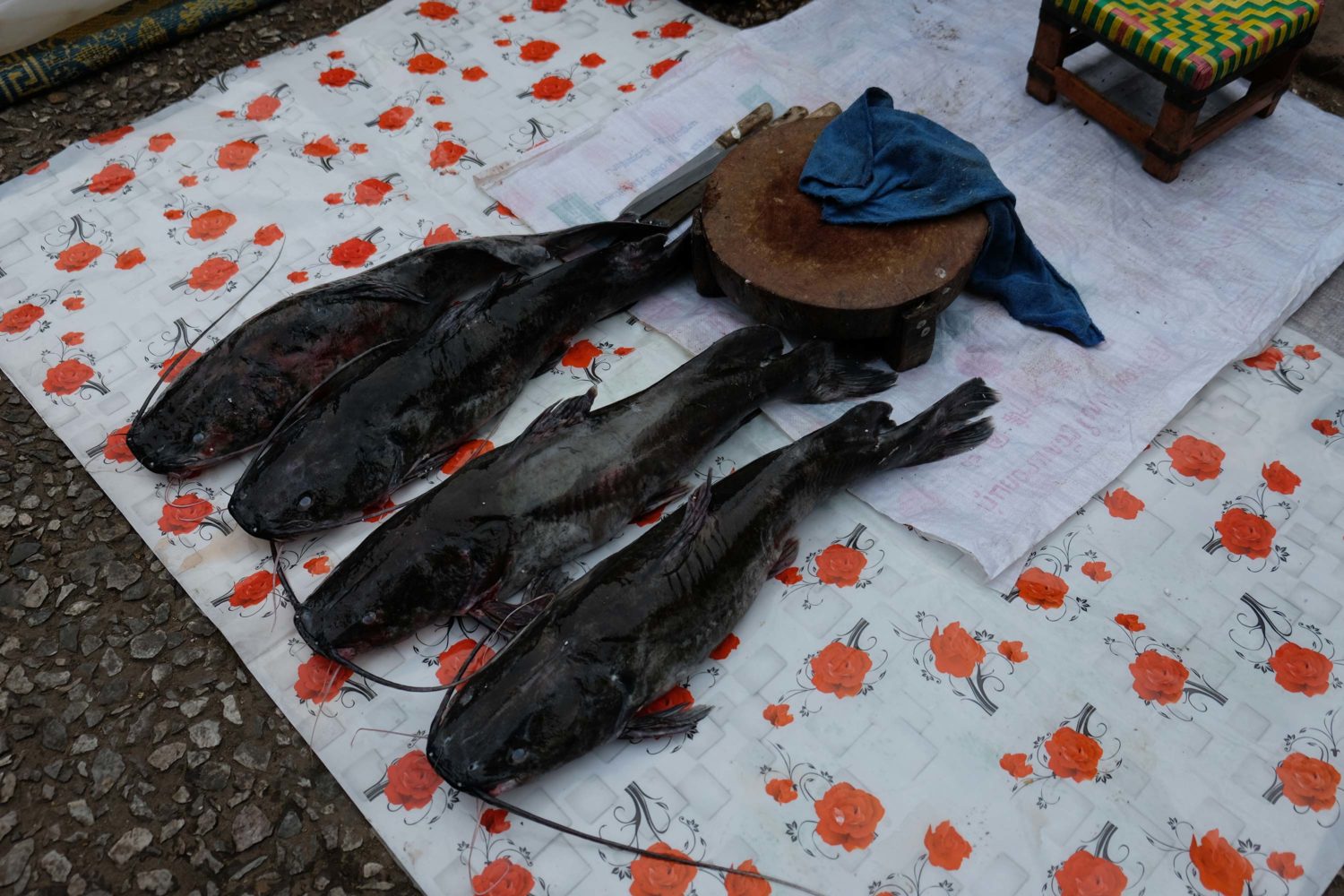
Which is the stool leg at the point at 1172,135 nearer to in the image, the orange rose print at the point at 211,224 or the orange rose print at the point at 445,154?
the orange rose print at the point at 445,154

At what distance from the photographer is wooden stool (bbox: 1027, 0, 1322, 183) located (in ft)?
12.3

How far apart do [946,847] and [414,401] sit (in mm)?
2079

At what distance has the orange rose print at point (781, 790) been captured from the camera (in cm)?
270

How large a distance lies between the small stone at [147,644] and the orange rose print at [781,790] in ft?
6.24

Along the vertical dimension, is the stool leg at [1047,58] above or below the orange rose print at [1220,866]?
above

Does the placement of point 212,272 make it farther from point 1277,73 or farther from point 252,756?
point 1277,73

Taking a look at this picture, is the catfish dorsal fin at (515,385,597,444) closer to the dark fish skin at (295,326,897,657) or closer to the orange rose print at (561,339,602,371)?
the dark fish skin at (295,326,897,657)

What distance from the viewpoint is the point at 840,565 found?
3.15 m

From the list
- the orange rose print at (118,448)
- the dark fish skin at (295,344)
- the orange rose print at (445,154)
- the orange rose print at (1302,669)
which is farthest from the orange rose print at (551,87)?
the orange rose print at (1302,669)

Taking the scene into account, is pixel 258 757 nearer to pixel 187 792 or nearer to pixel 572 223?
pixel 187 792

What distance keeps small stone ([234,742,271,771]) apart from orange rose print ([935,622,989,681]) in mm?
1959

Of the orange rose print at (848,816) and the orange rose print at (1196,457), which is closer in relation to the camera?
the orange rose print at (848,816)

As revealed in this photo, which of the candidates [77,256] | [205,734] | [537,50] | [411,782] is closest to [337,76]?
[537,50]

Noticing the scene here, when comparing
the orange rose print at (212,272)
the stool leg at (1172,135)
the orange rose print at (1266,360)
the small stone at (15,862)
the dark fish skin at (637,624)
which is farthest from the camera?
the orange rose print at (212,272)
